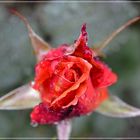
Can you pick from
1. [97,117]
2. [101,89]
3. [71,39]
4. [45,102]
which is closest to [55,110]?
[45,102]

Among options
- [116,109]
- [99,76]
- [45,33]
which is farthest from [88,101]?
[45,33]

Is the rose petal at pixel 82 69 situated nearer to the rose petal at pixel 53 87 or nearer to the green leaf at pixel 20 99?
the rose petal at pixel 53 87

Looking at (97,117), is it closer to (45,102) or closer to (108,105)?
(108,105)

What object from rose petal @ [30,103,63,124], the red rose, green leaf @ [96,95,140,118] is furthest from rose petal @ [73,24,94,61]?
green leaf @ [96,95,140,118]

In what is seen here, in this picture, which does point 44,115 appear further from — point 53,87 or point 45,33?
point 45,33

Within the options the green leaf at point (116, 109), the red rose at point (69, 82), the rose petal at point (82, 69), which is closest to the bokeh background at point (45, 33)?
the green leaf at point (116, 109)
